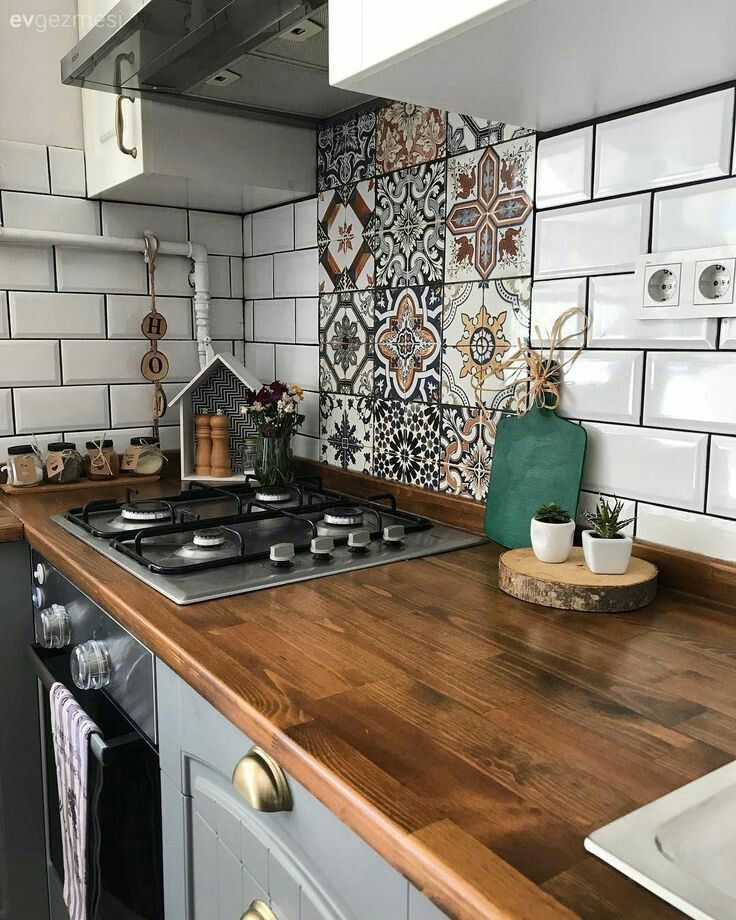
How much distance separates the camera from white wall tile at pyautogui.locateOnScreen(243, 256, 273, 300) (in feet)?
6.94

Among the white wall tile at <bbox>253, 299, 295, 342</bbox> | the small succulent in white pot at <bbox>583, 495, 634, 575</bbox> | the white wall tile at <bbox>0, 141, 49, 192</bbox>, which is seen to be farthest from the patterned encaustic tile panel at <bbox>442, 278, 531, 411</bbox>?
the white wall tile at <bbox>0, 141, 49, 192</bbox>

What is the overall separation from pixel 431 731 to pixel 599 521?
19.3 inches

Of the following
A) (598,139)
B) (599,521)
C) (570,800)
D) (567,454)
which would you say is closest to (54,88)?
(598,139)

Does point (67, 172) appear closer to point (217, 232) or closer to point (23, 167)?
point (23, 167)

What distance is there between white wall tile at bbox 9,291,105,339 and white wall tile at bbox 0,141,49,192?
0.83ft

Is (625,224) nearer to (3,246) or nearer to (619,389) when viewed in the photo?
(619,389)

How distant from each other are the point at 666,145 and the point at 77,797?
1296 millimetres

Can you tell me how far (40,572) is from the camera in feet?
4.98

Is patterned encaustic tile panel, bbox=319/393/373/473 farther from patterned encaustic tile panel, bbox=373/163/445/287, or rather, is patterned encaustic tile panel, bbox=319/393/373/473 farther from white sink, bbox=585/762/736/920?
white sink, bbox=585/762/736/920

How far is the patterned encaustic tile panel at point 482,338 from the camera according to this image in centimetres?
139

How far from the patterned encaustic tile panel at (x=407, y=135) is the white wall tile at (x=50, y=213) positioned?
2.56 ft

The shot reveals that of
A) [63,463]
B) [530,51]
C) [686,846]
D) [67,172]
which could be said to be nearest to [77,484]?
[63,463]

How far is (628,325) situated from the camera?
120 centimetres

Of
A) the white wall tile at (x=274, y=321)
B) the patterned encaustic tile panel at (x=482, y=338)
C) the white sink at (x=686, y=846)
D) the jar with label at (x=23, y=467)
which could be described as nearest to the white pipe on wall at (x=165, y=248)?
the white wall tile at (x=274, y=321)
